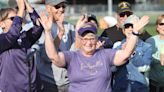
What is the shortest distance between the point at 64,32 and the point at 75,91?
3.81ft

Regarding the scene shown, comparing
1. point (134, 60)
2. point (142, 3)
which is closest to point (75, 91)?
point (134, 60)

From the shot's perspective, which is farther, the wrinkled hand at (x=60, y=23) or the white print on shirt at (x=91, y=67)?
the wrinkled hand at (x=60, y=23)

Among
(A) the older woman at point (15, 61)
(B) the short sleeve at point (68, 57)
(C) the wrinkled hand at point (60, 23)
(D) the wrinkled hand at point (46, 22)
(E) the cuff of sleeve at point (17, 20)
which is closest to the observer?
(D) the wrinkled hand at point (46, 22)

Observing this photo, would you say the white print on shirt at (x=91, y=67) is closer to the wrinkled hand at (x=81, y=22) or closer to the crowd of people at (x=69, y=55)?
the crowd of people at (x=69, y=55)

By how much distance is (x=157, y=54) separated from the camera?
21.7ft

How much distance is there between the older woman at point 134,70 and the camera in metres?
5.98

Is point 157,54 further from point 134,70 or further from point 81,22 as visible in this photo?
point 81,22

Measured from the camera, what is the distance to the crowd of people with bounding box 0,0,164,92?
509 cm

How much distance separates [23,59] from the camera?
5.66 meters

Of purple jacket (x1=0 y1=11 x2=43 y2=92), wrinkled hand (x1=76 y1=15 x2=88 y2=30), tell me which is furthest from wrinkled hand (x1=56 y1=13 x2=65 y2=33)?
purple jacket (x1=0 y1=11 x2=43 y2=92)

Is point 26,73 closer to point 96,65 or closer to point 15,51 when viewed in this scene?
point 15,51

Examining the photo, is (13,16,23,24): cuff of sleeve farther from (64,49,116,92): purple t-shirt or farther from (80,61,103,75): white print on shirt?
(80,61,103,75): white print on shirt

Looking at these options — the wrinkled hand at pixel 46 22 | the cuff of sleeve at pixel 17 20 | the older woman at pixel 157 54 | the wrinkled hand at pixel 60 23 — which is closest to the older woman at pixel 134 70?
the older woman at pixel 157 54

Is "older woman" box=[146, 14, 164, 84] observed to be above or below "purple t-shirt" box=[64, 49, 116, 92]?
below
